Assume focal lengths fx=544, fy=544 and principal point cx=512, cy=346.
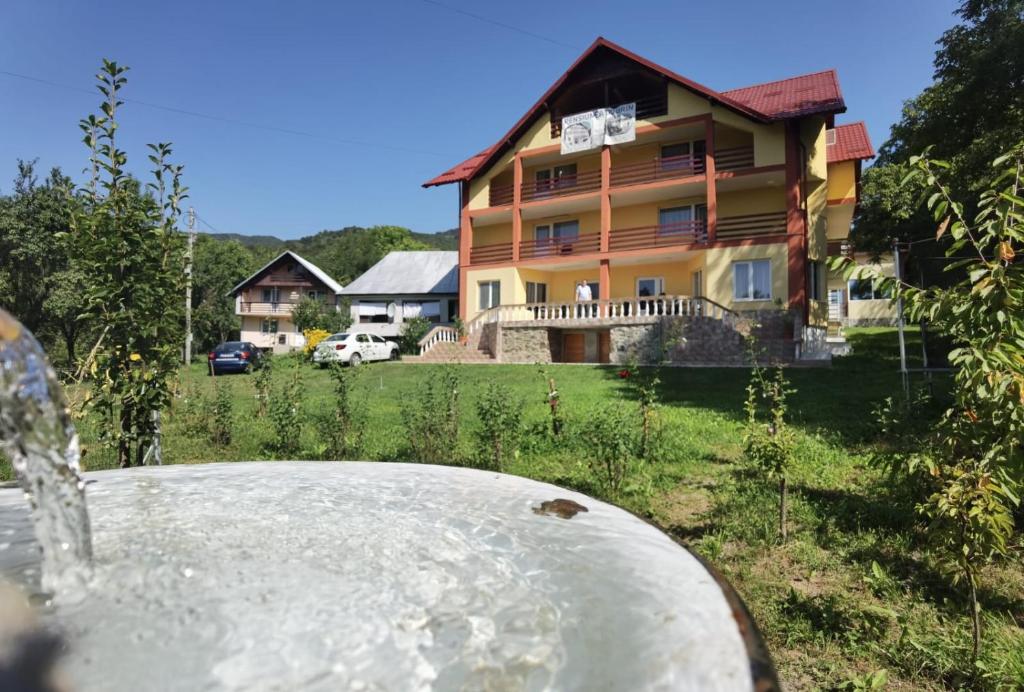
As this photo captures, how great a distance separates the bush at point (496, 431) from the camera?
546 centimetres

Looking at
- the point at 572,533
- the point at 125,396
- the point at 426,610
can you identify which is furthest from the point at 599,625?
the point at 125,396

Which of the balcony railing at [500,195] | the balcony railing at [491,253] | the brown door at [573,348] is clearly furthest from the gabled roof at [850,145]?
the balcony railing at [491,253]

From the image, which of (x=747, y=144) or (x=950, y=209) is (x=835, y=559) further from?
(x=747, y=144)

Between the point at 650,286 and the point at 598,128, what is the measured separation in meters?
6.79

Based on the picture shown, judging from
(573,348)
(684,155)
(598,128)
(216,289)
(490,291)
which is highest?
(598,128)

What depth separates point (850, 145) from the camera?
22.7m

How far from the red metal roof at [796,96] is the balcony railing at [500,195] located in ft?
33.4

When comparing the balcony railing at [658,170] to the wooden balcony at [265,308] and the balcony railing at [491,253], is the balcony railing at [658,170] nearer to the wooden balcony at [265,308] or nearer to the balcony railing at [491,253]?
the balcony railing at [491,253]

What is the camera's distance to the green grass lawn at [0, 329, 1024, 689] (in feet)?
8.70

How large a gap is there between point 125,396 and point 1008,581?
251 inches

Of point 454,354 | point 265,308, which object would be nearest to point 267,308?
point 265,308

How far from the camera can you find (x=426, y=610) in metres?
1.67

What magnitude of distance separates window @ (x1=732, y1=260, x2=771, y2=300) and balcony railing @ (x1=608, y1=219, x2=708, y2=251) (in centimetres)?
180

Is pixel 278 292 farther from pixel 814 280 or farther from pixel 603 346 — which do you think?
pixel 814 280
